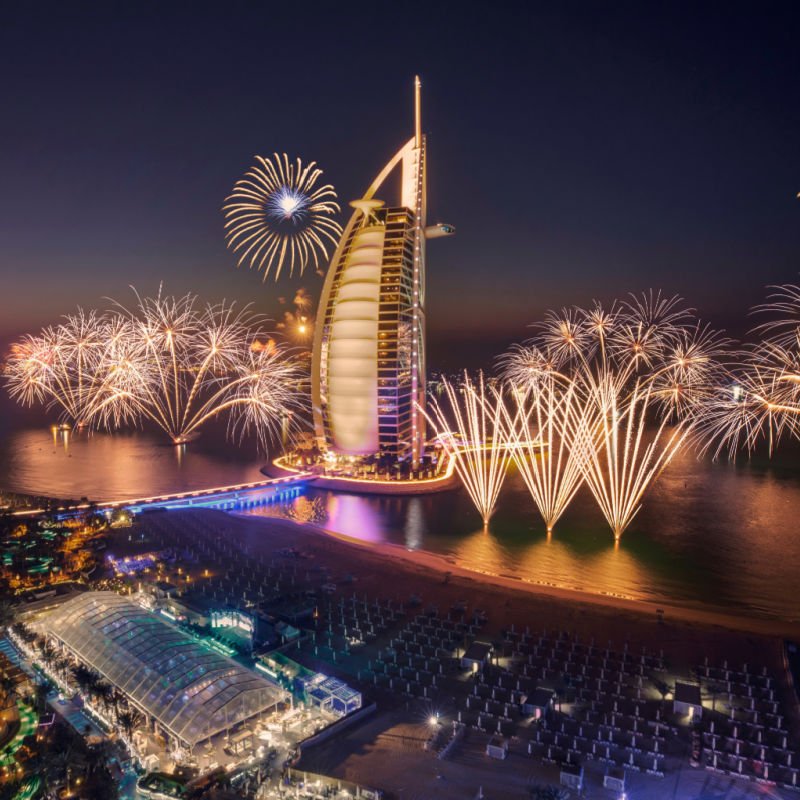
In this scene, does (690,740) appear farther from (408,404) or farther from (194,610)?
(408,404)

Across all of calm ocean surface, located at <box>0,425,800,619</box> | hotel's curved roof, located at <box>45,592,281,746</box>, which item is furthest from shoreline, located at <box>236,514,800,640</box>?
hotel's curved roof, located at <box>45,592,281,746</box>

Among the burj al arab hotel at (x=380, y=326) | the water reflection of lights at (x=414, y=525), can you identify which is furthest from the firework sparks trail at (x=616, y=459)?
the burj al arab hotel at (x=380, y=326)

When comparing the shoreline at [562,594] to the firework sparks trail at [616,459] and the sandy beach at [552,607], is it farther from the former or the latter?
the firework sparks trail at [616,459]

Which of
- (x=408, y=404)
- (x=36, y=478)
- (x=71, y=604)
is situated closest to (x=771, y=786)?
(x=71, y=604)

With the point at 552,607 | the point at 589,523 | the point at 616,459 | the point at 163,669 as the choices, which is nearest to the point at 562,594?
the point at 552,607

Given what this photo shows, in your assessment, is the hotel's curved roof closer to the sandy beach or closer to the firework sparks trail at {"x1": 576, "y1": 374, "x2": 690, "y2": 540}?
the sandy beach
